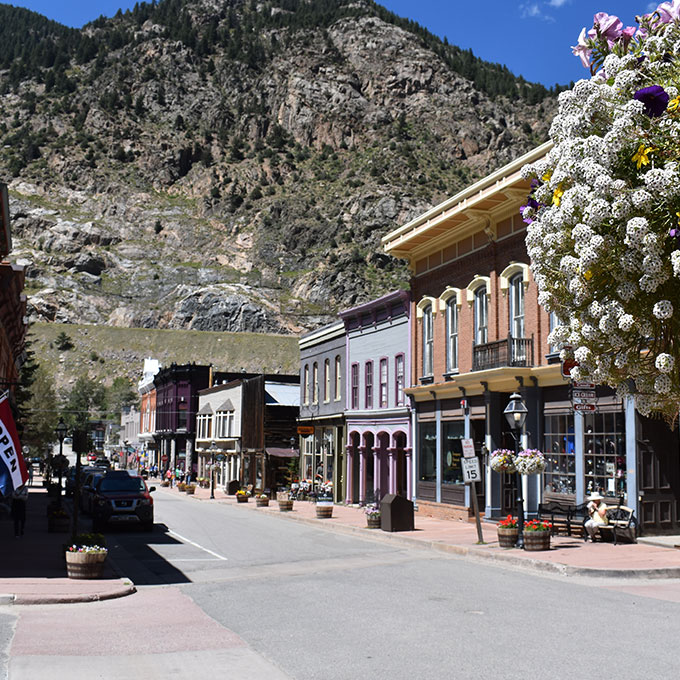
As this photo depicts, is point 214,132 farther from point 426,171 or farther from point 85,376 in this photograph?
point 85,376

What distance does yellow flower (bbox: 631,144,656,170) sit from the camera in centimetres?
739

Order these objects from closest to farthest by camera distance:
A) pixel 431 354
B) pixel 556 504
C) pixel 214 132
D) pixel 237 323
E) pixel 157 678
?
pixel 157 678, pixel 556 504, pixel 431 354, pixel 237 323, pixel 214 132

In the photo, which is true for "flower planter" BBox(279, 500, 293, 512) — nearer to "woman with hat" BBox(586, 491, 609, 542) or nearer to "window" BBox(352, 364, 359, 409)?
"window" BBox(352, 364, 359, 409)

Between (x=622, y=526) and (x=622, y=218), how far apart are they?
48.5ft

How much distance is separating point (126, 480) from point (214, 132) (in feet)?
598

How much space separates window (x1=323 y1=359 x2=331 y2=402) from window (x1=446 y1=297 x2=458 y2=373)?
12357mm

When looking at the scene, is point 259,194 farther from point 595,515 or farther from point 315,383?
point 595,515

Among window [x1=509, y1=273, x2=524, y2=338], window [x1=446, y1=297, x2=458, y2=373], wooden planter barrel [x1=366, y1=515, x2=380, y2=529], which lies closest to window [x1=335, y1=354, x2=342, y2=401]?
window [x1=446, y1=297, x2=458, y2=373]

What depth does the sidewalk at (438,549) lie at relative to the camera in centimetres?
1346

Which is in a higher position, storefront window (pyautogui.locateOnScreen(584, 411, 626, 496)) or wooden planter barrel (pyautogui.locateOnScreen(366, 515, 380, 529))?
storefront window (pyautogui.locateOnScreen(584, 411, 626, 496))

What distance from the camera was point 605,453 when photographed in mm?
22156

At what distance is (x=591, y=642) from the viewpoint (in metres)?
9.78

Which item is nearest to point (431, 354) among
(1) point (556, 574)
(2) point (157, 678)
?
(1) point (556, 574)

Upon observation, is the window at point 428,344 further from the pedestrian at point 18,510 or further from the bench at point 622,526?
the pedestrian at point 18,510
